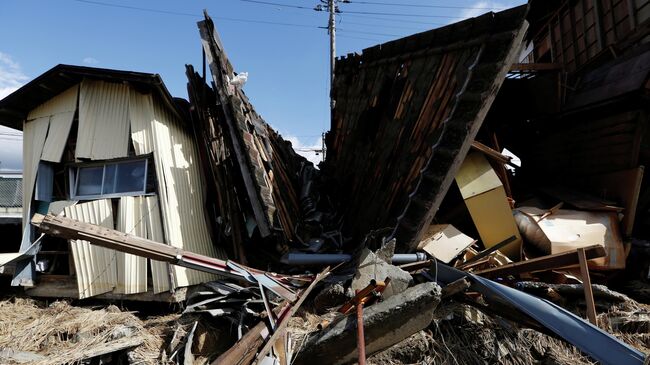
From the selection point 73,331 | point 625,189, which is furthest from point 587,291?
point 73,331

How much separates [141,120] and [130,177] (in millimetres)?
1027

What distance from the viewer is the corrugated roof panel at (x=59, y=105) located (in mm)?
6973

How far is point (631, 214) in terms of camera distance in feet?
17.5

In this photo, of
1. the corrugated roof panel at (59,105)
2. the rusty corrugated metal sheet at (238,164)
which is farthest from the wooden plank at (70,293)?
the corrugated roof panel at (59,105)

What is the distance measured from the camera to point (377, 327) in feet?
11.9

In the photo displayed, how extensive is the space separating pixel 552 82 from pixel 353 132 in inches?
150

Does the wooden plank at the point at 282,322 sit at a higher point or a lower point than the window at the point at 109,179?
lower

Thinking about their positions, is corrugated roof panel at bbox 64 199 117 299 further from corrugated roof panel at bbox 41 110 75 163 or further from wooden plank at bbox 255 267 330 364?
wooden plank at bbox 255 267 330 364

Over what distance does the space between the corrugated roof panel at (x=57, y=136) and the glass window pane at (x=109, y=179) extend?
976mm

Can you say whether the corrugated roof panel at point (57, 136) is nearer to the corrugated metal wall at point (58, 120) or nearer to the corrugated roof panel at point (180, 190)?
the corrugated metal wall at point (58, 120)

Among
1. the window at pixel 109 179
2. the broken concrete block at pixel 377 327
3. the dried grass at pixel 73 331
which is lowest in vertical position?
the dried grass at pixel 73 331

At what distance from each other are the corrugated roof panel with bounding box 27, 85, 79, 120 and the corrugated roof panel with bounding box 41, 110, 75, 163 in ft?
0.34

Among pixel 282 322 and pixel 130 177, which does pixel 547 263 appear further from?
pixel 130 177

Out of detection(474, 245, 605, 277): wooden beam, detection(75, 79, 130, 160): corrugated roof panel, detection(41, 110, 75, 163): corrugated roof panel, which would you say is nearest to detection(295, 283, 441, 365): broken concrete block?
detection(474, 245, 605, 277): wooden beam
